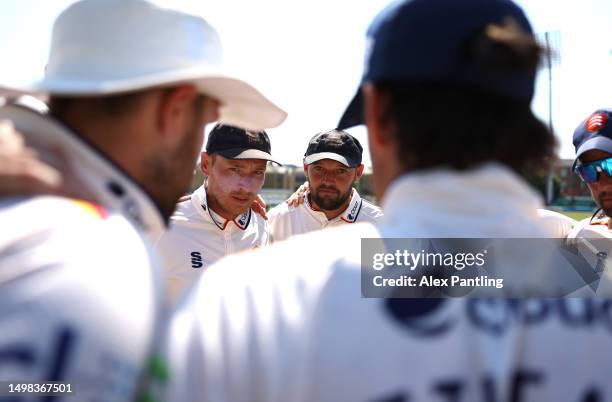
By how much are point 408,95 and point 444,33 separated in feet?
0.48

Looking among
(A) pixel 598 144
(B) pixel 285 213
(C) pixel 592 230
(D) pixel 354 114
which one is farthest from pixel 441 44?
(B) pixel 285 213

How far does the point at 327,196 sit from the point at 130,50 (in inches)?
172

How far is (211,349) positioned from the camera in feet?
3.22

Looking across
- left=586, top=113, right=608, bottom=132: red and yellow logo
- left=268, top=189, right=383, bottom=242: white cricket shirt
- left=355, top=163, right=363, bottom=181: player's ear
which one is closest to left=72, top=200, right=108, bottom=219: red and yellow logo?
left=586, top=113, right=608, bottom=132: red and yellow logo

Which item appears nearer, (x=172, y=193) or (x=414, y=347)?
(x=414, y=347)

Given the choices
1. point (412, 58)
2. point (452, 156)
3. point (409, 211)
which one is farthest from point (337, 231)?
point (412, 58)

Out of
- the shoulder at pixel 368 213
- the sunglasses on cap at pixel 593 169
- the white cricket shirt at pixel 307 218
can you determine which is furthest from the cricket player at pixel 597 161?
the shoulder at pixel 368 213

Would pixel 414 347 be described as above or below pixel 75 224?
below

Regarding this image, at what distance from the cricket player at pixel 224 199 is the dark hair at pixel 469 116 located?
3.49 m

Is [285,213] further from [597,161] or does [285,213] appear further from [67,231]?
[67,231]

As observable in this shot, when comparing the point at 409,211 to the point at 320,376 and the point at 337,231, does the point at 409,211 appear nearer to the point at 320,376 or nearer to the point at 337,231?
the point at 337,231

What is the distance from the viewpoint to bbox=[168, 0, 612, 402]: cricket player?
39.0 inches

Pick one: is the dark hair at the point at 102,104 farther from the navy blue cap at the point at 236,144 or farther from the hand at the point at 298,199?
the hand at the point at 298,199

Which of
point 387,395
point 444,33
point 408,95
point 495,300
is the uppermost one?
point 444,33
